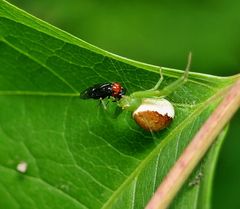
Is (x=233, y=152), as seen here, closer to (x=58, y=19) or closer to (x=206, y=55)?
(x=206, y=55)

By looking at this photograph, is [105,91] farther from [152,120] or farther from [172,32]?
[172,32]

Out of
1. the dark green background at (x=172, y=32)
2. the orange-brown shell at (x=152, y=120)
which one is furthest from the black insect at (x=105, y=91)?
the dark green background at (x=172, y=32)

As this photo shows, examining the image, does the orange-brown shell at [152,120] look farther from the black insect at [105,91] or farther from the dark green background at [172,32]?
the dark green background at [172,32]

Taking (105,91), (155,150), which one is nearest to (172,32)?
(105,91)

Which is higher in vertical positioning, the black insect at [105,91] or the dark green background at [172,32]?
the dark green background at [172,32]

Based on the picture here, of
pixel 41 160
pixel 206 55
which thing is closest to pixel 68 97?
pixel 41 160

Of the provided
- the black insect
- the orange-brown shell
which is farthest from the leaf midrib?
the black insect
